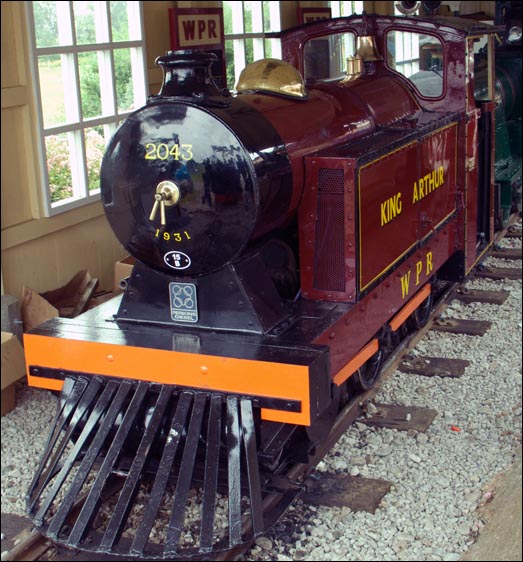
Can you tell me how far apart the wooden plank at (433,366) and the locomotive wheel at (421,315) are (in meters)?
0.32

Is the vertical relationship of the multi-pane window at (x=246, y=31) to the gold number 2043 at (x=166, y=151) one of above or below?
above

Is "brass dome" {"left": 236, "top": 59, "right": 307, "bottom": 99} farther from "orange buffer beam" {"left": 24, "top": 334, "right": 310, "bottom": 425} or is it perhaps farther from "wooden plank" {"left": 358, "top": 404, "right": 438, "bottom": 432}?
"wooden plank" {"left": 358, "top": 404, "right": 438, "bottom": 432}

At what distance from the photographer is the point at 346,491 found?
13.4 ft

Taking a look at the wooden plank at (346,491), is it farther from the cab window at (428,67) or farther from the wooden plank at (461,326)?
the cab window at (428,67)

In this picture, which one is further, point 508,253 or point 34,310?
point 508,253

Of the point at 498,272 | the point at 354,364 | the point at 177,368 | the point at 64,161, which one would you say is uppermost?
the point at 64,161

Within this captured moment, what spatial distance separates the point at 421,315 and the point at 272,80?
2454 mm

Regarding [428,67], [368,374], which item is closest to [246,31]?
[428,67]

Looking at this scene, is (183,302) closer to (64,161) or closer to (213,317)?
(213,317)

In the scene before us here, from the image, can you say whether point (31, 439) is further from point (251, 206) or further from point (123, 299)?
point (251, 206)

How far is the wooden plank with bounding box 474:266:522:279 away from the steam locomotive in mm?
3147

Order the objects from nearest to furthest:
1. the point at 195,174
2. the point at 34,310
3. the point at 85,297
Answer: the point at 195,174 < the point at 34,310 < the point at 85,297

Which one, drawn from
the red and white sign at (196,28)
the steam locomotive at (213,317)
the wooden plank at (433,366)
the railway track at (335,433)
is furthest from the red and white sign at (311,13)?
the steam locomotive at (213,317)

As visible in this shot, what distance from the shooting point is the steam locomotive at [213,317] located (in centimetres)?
356
